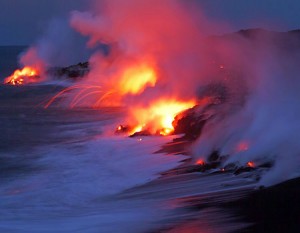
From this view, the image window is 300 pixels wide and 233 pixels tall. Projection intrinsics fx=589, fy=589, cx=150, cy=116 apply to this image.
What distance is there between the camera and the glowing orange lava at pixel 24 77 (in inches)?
2360

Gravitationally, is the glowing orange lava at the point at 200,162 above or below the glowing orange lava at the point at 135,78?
below

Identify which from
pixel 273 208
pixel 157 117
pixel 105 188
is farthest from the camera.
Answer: pixel 157 117

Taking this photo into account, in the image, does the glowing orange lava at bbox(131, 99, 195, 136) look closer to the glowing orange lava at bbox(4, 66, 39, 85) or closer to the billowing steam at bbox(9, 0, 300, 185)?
the billowing steam at bbox(9, 0, 300, 185)

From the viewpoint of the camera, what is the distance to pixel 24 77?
2431 inches

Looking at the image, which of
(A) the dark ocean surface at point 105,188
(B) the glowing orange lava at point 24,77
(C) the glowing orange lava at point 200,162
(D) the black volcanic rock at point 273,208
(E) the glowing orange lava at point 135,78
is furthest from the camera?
(B) the glowing orange lava at point 24,77

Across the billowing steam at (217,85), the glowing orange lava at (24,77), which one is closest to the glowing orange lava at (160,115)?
the billowing steam at (217,85)

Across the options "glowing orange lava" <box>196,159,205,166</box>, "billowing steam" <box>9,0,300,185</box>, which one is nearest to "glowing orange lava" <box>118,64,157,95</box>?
"billowing steam" <box>9,0,300,185</box>

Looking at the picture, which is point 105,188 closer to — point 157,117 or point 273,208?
point 273,208

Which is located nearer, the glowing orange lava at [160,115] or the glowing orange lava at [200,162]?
the glowing orange lava at [200,162]

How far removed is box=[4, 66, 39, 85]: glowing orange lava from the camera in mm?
59938

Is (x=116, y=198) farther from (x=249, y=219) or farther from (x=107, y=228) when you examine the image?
(x=249, y=219)

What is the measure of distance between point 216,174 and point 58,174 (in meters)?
4.83

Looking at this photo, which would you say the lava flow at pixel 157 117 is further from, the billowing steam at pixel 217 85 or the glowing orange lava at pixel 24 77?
the glowing orange lava at pixel 24 77

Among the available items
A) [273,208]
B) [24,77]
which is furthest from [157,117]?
[24,77]
